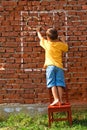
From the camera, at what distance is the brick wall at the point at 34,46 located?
310 inches

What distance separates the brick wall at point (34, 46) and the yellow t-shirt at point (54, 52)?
1.35 feet

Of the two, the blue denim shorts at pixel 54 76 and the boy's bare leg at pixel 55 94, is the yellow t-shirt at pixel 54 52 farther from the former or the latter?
the boy's bare leg at pixel 55 94

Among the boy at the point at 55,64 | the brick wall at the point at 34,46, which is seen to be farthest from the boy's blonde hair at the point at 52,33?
the brick wall at the point at 34,46

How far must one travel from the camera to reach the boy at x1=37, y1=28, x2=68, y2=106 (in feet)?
24.5

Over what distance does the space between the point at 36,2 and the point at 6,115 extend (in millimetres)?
2225

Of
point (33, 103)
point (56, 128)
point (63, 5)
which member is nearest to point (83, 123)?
point (56, 128)

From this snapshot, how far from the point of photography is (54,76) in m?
7.48

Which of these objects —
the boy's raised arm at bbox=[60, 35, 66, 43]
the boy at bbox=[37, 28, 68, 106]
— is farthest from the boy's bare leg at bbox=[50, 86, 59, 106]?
the boy's raised arm at bbox=[60, 35, 66, 43]

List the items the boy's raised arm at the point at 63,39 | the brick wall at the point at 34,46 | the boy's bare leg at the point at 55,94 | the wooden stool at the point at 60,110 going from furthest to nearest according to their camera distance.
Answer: the brick wall at the point at 34,46
the boy's raised arm at the point at 63,39
the boy's bare leg at the point at 55,94
the wooden stool at the point at 60,110

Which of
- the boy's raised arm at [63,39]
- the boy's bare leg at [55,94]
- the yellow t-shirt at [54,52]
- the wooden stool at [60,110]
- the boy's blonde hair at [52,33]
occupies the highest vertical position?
the boy's blonde hair at [52,33]

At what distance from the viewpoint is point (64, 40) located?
7816 mm

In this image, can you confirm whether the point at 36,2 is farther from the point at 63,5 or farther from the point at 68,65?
the point at 68,65

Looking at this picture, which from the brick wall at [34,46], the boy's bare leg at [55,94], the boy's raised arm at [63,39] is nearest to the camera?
the boy's bare leg at [55,94]

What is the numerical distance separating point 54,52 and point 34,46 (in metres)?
0.60
